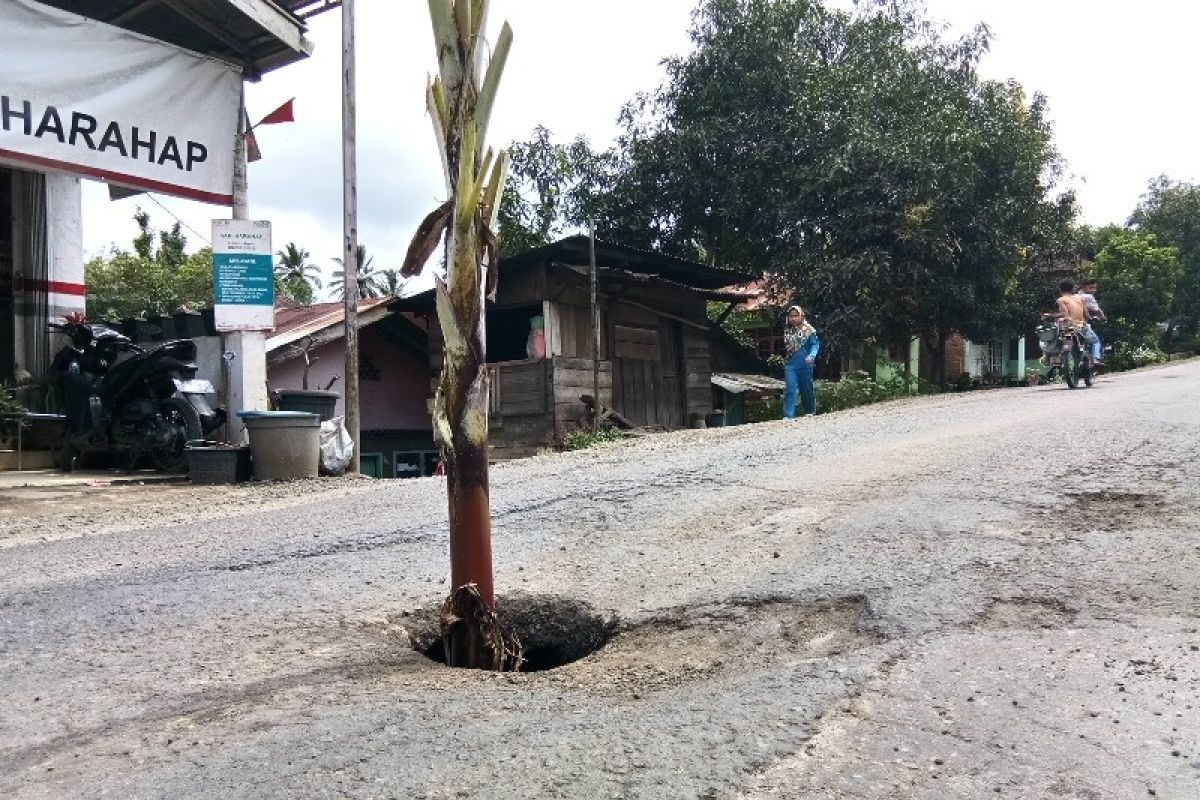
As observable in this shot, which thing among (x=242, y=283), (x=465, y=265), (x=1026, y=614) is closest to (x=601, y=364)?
(x=242, y=283)

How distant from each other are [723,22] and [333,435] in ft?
45.3

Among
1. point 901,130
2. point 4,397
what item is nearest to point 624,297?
point 901,130

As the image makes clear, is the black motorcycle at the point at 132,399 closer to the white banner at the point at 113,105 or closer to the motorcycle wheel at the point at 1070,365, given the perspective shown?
the white banner at the point at 113,105

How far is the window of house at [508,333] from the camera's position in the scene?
55.9ft

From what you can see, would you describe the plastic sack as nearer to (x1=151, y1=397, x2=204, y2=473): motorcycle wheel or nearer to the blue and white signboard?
(x1=151, y1=397, x2=204, y2=473): motorcycle wheel

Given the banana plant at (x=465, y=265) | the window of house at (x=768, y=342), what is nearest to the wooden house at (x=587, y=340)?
the window of house at (x=768, y=342)

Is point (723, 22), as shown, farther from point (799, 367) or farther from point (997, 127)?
point (799, 367)

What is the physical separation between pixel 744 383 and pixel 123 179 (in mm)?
13974

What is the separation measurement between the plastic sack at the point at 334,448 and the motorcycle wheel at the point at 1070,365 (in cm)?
998

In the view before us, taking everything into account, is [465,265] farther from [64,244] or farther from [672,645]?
[64,244]

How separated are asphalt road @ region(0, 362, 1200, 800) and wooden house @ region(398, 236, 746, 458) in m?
8.76

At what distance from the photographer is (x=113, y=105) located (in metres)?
8.77

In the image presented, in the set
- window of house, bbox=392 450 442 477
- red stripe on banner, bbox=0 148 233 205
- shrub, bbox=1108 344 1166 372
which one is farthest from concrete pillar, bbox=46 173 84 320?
shrub, bbox=1108 344 1166 372

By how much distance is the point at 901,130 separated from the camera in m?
18.2
